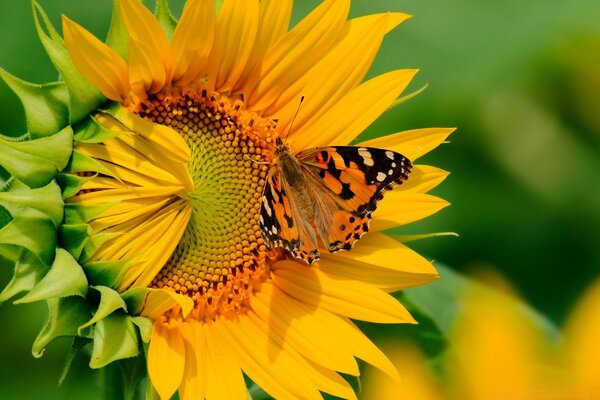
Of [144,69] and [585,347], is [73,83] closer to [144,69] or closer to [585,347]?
[144,69]

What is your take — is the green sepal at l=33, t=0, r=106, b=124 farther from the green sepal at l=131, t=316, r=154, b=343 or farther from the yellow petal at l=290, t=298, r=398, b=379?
the yellow petal at l=290, t=298, r=398, b=379

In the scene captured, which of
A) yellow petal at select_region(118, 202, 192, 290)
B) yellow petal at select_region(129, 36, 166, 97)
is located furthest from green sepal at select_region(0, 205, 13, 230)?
yellow petal at select_region(129, 36, 166, 97)

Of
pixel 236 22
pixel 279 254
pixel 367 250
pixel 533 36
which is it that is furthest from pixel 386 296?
pixel 533 36

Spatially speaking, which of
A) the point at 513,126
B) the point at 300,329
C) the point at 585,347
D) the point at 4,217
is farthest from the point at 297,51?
the point at 513,126

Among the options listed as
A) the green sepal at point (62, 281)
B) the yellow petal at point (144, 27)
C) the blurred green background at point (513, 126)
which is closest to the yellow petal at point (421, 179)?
the yellow petal at point (144, 27)

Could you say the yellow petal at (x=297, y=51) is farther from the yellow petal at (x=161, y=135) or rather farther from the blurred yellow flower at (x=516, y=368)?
the blurred yellow flower at (x=516, y=368)
